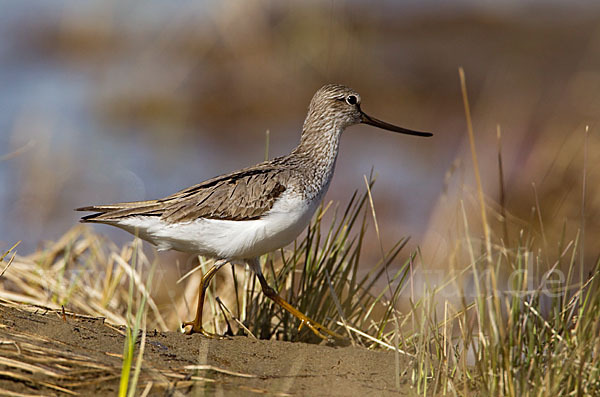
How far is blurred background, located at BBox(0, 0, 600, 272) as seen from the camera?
983 centimetres

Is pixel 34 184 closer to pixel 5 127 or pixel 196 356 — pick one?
pixel 5 127

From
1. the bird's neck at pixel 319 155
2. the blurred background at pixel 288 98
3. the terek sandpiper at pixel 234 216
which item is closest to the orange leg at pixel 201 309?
the terek sandpiper at pixel 234 216

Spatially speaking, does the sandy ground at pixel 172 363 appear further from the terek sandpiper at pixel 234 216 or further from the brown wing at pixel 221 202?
the brown wing at pixel 221 202

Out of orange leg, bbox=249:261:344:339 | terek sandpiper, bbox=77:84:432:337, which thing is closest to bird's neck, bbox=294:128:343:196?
terek sandpiper, bbox=77:84:432:337

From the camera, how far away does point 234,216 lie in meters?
4.76

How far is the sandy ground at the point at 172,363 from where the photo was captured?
311 centimetres

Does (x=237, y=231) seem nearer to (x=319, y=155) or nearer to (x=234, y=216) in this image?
(x=234, y=216)

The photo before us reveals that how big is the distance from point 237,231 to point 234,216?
12cm

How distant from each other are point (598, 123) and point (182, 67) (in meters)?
8.49

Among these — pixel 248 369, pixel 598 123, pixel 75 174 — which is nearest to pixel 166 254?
pixel 75 174

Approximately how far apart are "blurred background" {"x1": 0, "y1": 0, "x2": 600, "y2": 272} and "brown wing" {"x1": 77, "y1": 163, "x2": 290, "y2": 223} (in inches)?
98.8

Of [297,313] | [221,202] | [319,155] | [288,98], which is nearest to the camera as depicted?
[297,313]

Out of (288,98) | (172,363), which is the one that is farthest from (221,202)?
(288,98)

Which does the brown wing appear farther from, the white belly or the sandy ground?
the sandy ground
